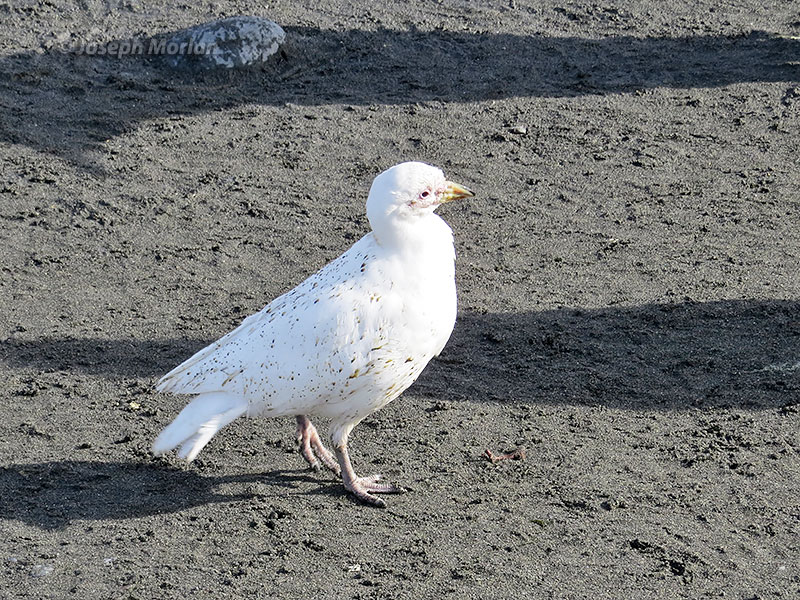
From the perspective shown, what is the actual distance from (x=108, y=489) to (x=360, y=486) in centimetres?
109

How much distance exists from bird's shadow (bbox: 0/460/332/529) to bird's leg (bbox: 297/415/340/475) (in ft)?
0.25

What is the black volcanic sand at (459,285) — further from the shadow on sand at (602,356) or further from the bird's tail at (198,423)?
the bird's tail at (198,423)

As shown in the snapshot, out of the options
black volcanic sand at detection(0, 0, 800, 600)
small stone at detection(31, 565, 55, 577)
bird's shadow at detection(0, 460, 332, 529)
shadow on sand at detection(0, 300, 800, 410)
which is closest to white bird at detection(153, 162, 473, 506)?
bird's shadow at detection(0, 460, 332, 529)

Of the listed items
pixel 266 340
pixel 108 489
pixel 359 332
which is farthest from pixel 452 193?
pixel 108 489

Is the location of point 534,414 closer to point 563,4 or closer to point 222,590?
point 222,590

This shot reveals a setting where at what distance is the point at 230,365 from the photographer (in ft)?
14.4

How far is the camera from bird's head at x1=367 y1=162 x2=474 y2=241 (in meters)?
4.26

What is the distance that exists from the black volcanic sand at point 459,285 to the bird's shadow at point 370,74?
3 centimetres

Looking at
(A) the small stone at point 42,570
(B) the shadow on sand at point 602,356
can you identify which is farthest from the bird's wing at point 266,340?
(B) the shadow on sand at point 602,356

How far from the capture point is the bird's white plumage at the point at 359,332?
4.26 metres

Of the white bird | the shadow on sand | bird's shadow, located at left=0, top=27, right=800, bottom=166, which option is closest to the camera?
the white bird

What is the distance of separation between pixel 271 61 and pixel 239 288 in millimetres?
3385

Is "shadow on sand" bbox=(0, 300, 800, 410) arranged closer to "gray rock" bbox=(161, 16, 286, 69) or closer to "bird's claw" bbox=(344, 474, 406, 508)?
"bird's claw" bbox=(344, 474, 406, 508)

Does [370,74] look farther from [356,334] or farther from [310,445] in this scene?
[356,334]
